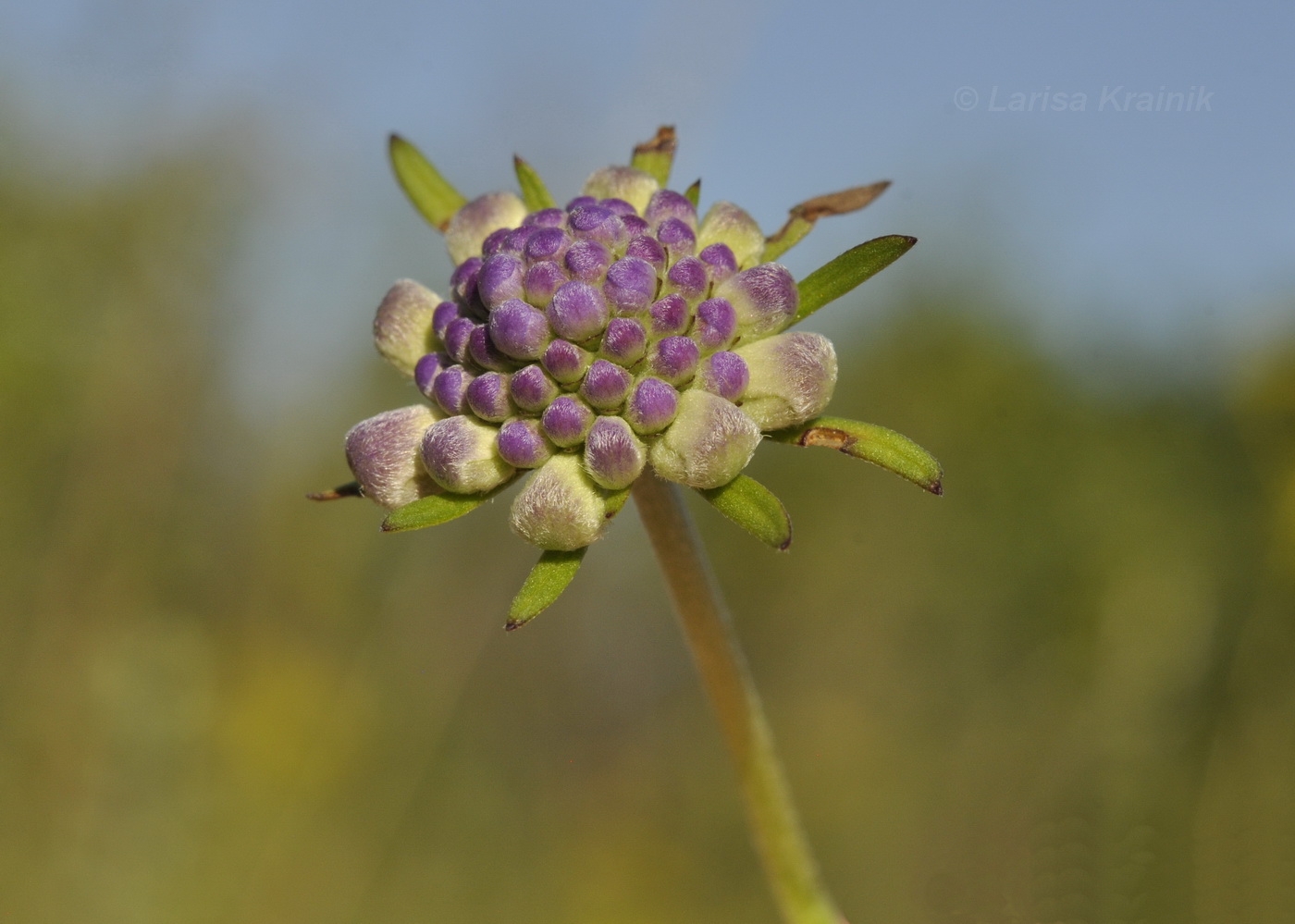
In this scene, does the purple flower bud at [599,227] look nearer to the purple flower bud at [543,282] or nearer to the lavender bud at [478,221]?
the purple flower bud at [543,282]

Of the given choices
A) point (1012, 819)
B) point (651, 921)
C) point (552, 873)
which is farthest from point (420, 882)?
point (1012, 819)

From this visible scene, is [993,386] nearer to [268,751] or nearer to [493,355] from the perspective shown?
[268,751]

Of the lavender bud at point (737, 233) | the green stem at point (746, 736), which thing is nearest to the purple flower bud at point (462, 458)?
the green stem at point (746, 736)

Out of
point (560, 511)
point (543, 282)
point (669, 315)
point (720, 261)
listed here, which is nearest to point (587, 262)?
point (543, 282)

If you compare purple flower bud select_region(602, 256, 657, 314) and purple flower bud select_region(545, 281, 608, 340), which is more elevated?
purple flower bud select_region(602, 256, 657, 314)

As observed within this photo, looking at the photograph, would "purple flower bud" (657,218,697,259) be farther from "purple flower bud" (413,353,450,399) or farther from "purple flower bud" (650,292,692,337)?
"purple flower bud" (413,353,450,399)

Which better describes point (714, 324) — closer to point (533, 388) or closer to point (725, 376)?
point (725, 376)

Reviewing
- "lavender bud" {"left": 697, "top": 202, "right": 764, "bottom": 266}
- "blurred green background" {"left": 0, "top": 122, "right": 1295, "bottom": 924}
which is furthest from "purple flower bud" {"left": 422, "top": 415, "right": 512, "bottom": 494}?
"blurred green background" {"left": 0, "top": 122, "right": 1295, "bottom": 924}
